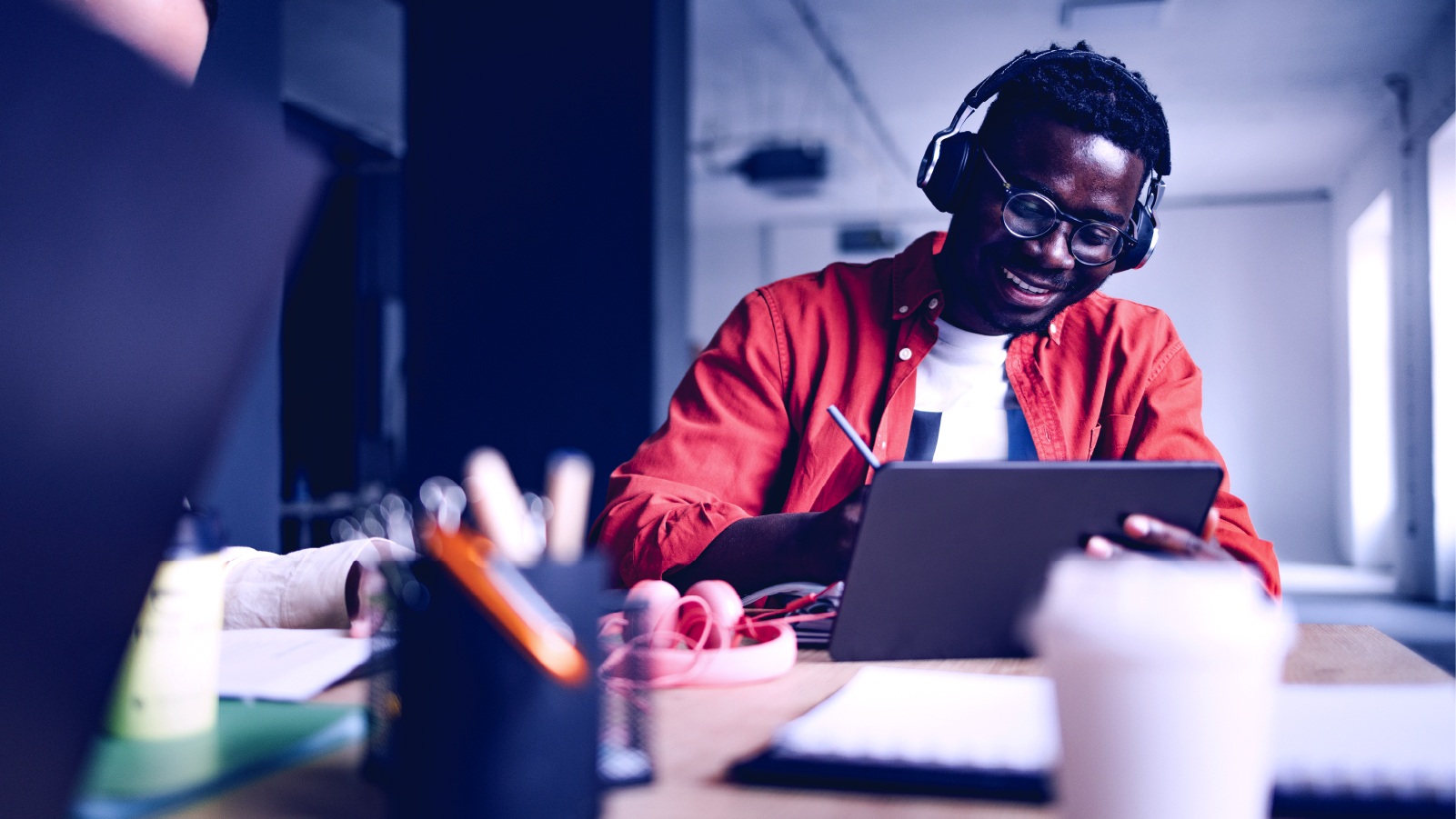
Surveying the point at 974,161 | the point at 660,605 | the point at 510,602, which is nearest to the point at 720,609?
the point at 660,605

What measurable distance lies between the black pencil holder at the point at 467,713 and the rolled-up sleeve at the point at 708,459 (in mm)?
715

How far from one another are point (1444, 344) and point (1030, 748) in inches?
243

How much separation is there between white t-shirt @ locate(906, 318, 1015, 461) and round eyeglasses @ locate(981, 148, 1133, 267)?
0.60ft

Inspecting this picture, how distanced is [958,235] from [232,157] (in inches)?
47.6

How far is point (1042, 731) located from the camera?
0.53 m

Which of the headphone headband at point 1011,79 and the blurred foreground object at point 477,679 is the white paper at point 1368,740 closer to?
the blurred foreground object at point 477,679

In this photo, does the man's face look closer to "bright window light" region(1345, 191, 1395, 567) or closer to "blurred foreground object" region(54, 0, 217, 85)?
"blurred foreground object" region(54, 0, 217, 85)

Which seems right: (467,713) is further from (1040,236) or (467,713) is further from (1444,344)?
(1444,344)

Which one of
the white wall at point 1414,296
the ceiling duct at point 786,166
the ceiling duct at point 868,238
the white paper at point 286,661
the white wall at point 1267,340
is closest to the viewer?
the white paper at point 286,661

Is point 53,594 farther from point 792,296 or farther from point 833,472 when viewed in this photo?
point 792,296

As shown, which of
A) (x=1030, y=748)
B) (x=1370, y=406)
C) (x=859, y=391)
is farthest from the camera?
(x=1370, y=406)

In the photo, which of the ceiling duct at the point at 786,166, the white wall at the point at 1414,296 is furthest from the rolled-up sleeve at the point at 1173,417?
the white wall at the point at 1414,296

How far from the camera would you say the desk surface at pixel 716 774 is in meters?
0.47

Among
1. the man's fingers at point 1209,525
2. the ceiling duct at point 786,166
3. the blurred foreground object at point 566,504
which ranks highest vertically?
the ceiling duct at point 786,166
